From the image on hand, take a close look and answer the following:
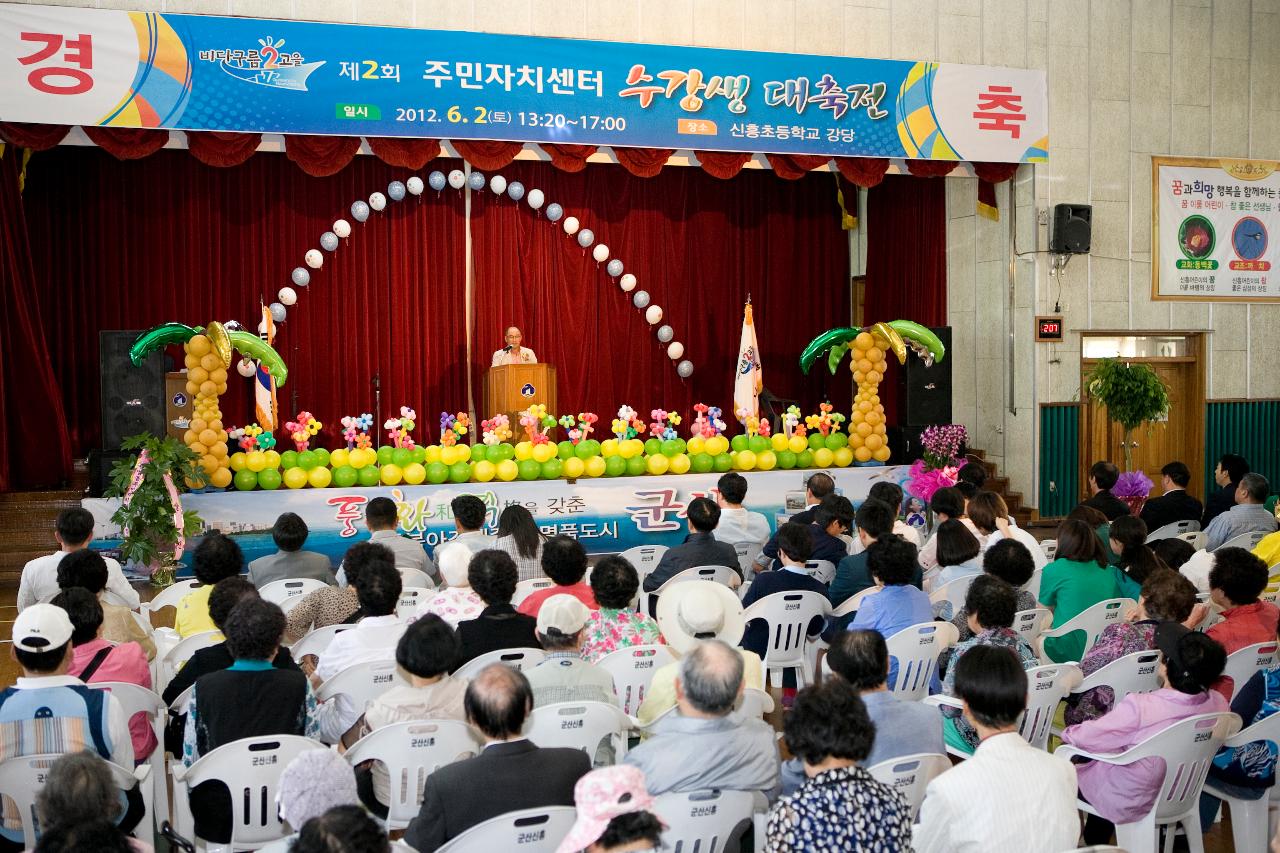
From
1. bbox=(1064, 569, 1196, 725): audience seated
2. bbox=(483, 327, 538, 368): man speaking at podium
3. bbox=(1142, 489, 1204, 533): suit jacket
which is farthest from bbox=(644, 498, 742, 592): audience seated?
bbox=(483, 327, 538, 368): man speaking at podium

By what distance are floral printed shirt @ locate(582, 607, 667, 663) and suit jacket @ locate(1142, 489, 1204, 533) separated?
406 cm

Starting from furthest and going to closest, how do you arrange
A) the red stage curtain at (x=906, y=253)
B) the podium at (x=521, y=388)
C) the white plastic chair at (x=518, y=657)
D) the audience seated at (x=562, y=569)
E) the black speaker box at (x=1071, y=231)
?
1. the red stage curtain at (x=906, y=253)
2. the black speaker box at (x=1071, y=231)
3. the podium at (x=521, y=388)
4. the audience seated at (x=562, y=569)
5. the white plastic chair at (x=518, y=657)

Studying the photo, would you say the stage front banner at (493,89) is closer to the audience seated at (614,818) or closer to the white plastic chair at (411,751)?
the white plastic chair at (411,751)

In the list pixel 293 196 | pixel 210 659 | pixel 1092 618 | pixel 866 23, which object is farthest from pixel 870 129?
pixel 210 659

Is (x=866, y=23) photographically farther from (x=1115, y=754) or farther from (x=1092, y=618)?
(x=1115, y=754)

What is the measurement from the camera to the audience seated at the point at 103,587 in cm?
393

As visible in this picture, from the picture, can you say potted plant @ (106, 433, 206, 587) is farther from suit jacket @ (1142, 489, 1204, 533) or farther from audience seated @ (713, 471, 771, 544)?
suit jacket @ (1142, 489, 1204, 533)

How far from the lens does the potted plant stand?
720cm

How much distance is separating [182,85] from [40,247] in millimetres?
2892

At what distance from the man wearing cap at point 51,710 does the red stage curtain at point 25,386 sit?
6942 millimetres

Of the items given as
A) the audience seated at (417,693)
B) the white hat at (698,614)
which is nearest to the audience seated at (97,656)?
the audience seated at (417,693)

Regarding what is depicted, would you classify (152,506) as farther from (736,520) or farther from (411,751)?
(411,751)

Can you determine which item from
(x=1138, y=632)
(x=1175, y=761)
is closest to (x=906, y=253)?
(x=1138, y=632)

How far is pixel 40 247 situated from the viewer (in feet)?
33.7
